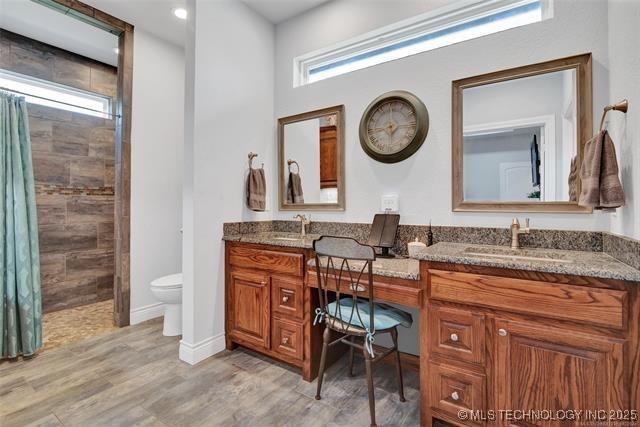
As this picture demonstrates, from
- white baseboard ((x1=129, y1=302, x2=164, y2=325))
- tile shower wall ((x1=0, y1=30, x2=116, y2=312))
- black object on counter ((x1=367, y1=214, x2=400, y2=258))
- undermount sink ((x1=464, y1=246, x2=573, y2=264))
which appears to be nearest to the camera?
undermount sink ((x1=464, y1=246, x2=573, y2=264))

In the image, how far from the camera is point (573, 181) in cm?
161

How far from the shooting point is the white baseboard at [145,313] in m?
2.84

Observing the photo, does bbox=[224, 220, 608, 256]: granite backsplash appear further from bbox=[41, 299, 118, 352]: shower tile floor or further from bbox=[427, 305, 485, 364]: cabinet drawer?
bbox=[41, 299, 118, 352]: shower tile floor

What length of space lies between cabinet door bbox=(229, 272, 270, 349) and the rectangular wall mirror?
79cm

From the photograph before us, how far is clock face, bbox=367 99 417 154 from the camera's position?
2.10 m

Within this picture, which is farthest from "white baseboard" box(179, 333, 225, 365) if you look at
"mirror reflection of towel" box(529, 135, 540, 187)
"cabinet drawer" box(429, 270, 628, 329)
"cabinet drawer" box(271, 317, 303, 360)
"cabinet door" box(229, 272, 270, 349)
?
"mirror reflection of towel" box(529, 135, 540, 187)

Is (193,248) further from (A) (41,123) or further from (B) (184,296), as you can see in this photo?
(A) (41,123)

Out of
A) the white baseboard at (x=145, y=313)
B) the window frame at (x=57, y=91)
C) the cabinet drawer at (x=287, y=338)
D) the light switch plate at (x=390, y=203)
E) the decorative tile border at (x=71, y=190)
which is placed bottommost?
the white baseboard at (x=145, y=313)

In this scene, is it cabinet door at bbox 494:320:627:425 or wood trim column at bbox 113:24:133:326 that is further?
wood trim column at bbox 113:24:133:326

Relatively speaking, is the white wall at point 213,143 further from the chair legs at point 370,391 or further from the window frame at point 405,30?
the chair legs at point 370,391

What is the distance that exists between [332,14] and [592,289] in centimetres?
258

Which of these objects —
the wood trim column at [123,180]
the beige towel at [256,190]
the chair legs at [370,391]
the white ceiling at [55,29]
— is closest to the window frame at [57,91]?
the wood trim column at [123,180]

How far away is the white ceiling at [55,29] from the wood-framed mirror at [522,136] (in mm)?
3401

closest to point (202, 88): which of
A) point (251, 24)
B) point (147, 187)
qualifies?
point (251, 24)
